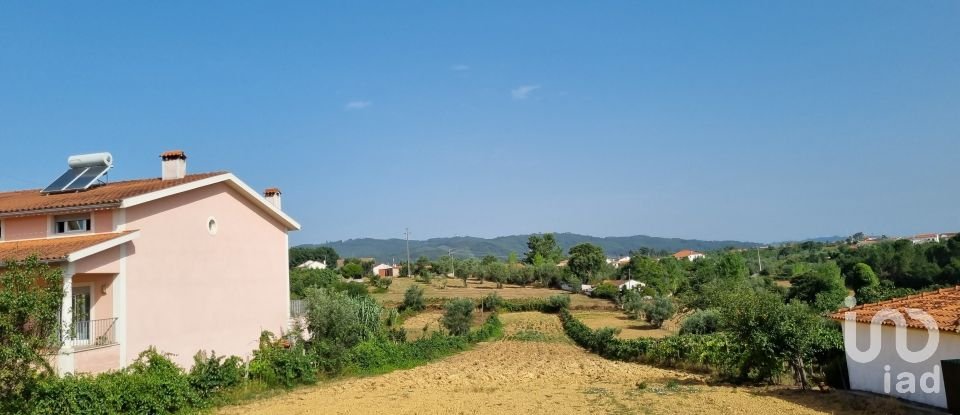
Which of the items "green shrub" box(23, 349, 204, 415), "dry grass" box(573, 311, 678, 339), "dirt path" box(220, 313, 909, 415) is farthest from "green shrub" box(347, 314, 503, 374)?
"dry grass" box(573, 311, 678, 339)

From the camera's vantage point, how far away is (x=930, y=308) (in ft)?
54.6

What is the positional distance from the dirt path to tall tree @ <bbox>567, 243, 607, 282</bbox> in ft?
260

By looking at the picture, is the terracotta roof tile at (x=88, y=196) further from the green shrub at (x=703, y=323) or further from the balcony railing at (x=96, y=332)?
the green shrub at (x=703, y=323)

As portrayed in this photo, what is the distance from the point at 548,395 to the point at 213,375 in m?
10.1

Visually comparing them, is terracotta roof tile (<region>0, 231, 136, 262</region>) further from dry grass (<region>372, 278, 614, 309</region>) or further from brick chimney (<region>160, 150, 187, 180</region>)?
dry grass (<region>372, 278, 614, 309</region>)

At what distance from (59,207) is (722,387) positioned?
2118cm

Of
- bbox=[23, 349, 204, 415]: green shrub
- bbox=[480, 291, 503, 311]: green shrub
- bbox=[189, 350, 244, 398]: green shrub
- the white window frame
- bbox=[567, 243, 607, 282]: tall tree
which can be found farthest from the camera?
bbox=[567, 243, 607, 282]: tall tree

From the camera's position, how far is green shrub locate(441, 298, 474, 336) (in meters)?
44.9

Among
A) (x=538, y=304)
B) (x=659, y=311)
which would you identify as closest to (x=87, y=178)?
(x=659, y=311)

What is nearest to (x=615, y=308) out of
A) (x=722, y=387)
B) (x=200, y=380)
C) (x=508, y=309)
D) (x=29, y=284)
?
(x=508, y=309)

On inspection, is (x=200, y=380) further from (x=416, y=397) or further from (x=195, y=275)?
(x=416, y=397)

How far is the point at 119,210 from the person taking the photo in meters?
19.6

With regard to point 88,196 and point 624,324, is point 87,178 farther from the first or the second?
point 624,324

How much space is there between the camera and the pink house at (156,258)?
60.7ft
